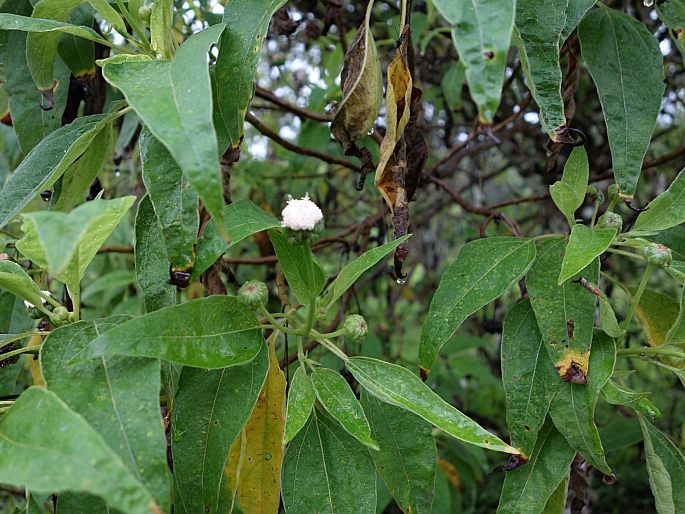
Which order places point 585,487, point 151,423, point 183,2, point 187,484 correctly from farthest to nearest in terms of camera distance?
point 183,2 < point 585,487 < point 187,484 < point 151,423

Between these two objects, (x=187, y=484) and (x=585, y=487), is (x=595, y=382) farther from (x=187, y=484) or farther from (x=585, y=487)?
(x=187, y=484)

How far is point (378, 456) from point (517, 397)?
200 mm

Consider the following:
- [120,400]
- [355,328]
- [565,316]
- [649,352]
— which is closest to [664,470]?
[649,352]

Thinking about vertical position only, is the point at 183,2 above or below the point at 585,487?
above

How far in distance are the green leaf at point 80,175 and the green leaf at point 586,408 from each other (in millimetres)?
739

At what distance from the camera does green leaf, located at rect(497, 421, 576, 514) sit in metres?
0.84

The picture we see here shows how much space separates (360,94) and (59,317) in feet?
1.55

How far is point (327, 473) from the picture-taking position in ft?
2.59

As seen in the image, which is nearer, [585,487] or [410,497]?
[410,497]

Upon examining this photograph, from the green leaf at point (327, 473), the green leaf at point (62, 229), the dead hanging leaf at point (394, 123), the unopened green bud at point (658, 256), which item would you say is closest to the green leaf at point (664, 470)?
the unopened green bud at point (658, 256)

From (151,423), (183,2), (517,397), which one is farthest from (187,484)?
(183,2)

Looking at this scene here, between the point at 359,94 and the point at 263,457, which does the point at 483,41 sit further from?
the point at 263,457

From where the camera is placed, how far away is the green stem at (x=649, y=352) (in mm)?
830

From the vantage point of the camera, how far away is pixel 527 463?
0.86 metres
